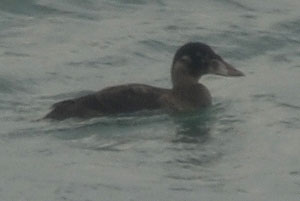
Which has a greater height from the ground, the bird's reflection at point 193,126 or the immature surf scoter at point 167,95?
the immature surf scoter at point 167,95

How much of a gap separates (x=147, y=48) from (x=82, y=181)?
559 centimetres

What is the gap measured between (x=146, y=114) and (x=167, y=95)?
43 cm

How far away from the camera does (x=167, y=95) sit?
13750 millimetres

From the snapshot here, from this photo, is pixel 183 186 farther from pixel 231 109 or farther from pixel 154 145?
pixel 231 109

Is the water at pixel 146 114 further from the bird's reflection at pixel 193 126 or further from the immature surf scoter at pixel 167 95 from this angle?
the immature surf scoter at pixel 167 95

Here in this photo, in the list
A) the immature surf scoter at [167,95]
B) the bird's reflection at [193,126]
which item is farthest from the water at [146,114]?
the immature surf scoter at [167,95]

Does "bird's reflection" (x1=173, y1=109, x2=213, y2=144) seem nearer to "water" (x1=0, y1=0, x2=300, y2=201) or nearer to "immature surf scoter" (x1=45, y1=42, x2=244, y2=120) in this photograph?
"water" (x1=0, y1=0, x2=300, y2=201)

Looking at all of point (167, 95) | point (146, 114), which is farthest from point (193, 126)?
point (167, 95)

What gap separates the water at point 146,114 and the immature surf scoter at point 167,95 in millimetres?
118

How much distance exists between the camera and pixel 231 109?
547 inches

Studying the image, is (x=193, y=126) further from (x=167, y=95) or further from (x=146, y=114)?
(x=167, y=95)

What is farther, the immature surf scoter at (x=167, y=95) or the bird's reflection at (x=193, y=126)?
the immature surf scoter at (x=167, y=95)

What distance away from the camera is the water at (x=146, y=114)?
1113 cm

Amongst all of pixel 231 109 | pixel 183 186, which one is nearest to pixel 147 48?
pixel 231 109
